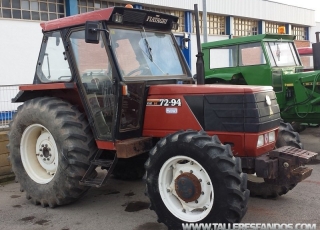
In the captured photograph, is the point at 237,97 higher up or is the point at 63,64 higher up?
the point at 63,64

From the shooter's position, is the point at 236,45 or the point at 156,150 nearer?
the point at 156,150

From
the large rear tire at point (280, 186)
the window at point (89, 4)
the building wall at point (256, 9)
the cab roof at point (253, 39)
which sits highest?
the building wall at point (256, 9)

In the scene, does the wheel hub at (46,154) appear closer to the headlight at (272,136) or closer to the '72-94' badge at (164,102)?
the '72-94' badge at (164,102)

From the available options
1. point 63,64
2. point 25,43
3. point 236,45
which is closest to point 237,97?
point 63,64

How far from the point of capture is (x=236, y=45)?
8.83m

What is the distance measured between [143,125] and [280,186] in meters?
1.85

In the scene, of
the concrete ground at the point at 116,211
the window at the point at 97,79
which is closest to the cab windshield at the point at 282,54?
the concrete ground at the point at 116,211

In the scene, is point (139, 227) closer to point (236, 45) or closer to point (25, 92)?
point (25, 92)

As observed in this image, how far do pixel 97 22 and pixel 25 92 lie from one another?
64.1 inches

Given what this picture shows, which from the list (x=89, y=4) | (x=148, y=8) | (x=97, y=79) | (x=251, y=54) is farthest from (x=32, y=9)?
(x=97, y=79)

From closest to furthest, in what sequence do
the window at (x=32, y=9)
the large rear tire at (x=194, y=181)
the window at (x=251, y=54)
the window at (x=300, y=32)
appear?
1. the large rear tire at (x=194, y=181)
2. the window at (x=251, y=54)
3. the window at (x=32, y=9)
4. the window at (x=300, y=32)

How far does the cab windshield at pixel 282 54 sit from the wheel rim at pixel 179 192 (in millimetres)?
4998

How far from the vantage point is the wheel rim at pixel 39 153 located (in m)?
5.12

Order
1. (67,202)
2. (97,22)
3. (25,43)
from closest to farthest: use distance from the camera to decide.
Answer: (97,22)
(67,202)
(25,43)
